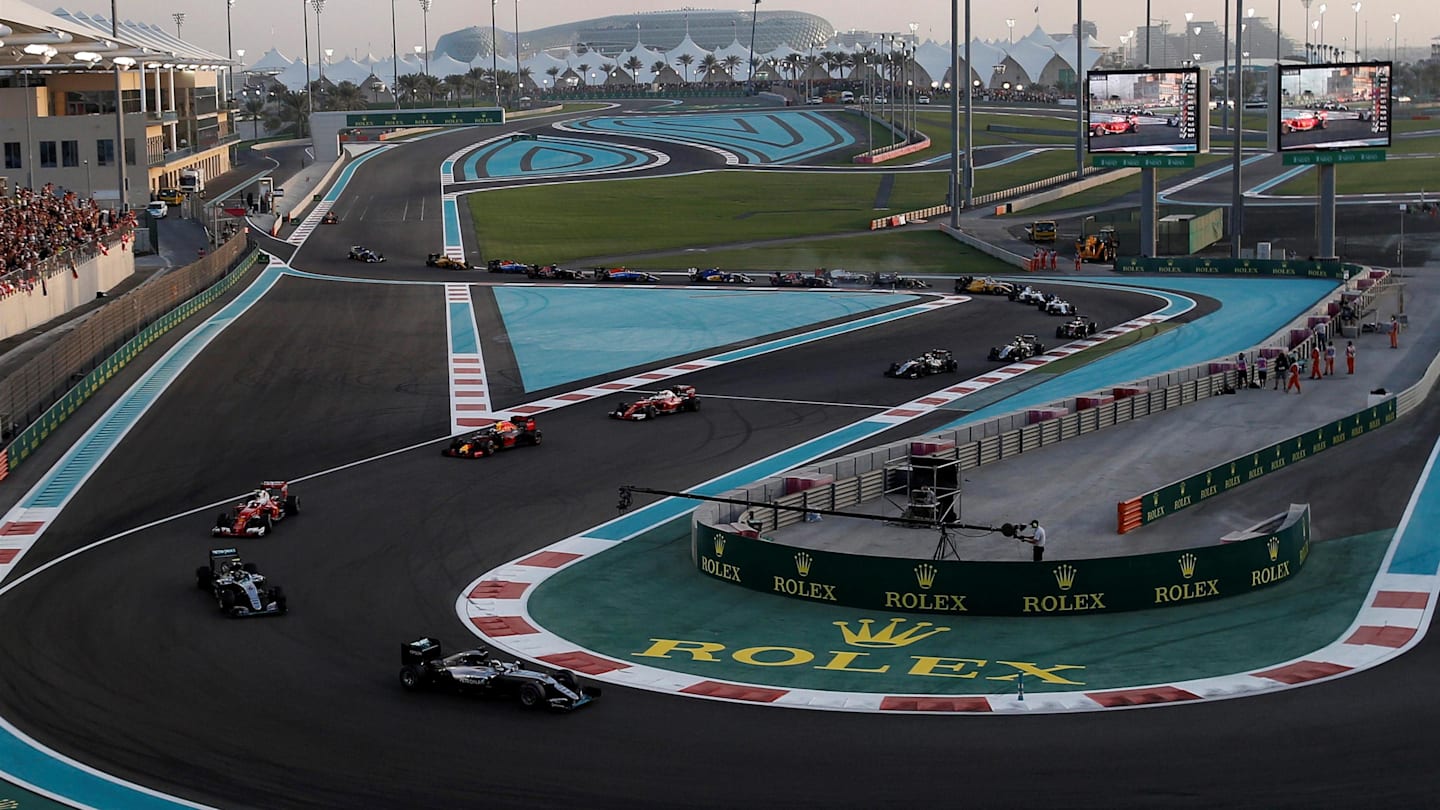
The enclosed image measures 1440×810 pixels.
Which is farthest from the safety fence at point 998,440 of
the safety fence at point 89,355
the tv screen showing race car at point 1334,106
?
the tv screen showing race car at point 1334,106

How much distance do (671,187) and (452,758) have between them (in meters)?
110

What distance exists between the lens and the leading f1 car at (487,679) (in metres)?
25.1

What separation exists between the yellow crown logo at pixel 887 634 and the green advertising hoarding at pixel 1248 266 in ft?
196

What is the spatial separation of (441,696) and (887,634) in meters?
7.82

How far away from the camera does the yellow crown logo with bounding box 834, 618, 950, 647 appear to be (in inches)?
1133

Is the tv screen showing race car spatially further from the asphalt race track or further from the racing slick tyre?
the racing slick tyre

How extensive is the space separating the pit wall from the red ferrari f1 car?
17.6m

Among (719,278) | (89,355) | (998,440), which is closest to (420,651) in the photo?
(998,440)

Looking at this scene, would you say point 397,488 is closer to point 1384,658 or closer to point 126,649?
point 126,649

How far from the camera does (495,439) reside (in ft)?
146

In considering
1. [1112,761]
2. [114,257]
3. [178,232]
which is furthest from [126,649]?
[178,232]

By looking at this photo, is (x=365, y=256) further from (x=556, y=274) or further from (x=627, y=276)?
(x=627, y=276)

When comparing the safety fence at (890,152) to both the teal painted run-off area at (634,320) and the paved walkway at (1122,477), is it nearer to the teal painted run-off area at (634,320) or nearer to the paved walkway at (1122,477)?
the teal painted run-off area at (634,320)

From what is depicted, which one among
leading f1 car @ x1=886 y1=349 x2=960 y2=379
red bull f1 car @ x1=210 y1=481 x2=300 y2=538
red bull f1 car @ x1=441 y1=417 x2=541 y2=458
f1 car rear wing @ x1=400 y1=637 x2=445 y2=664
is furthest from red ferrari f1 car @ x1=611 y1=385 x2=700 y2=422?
f1 car rear wing @ x1=400 y1=637 x2=445 y2=664
